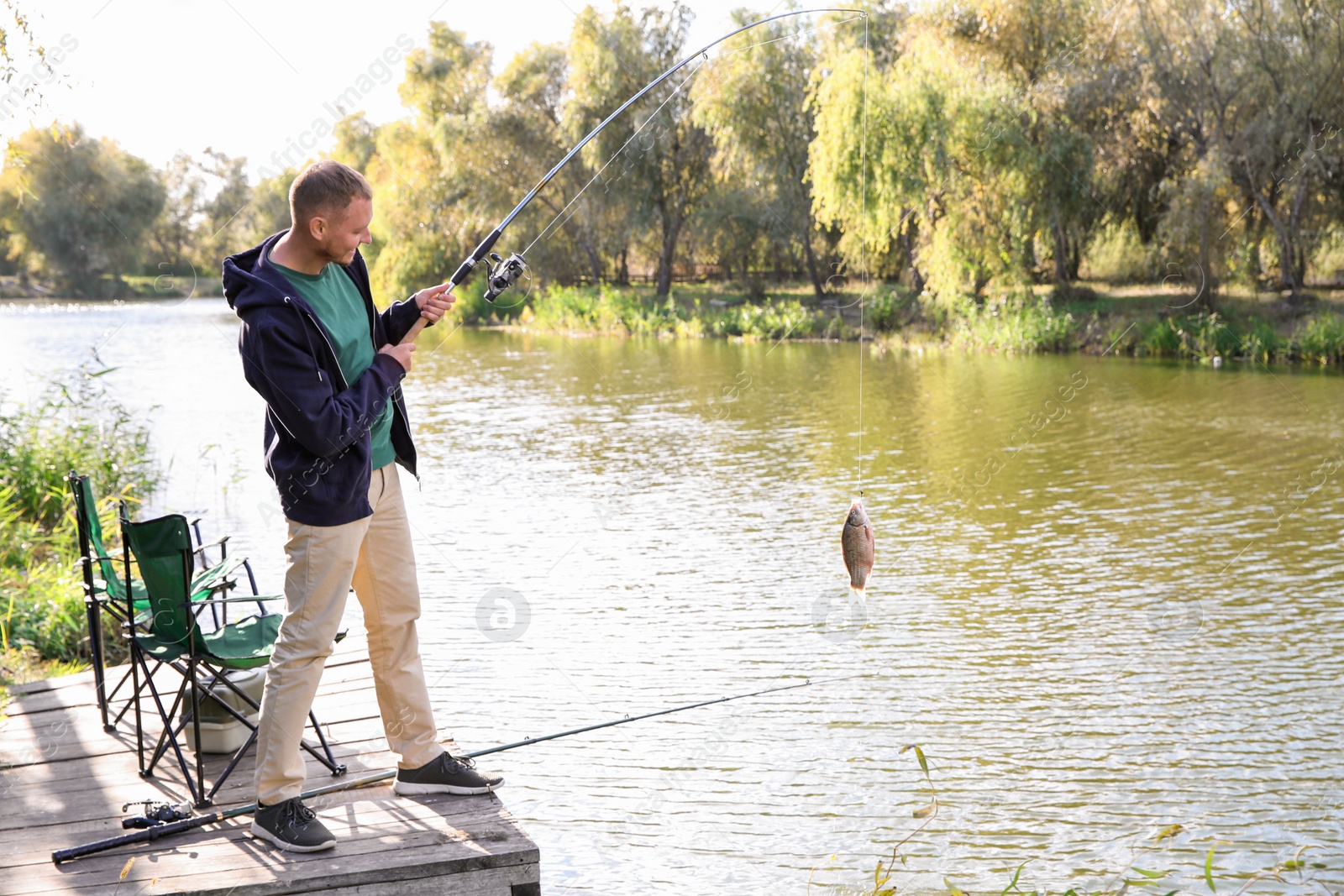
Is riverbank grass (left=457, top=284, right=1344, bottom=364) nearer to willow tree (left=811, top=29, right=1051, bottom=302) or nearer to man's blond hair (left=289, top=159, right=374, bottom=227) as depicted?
willow tree (left=811, top=29, right=1051, bottom=302)

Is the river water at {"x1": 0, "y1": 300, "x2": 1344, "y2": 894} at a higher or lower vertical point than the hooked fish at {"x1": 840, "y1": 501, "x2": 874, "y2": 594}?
lower

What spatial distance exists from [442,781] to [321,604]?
2.46 feet

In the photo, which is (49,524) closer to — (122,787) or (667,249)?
(122,787)

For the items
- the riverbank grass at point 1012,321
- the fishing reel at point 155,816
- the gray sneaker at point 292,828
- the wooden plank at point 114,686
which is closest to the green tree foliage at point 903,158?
the riverbank grass at point 1012,321

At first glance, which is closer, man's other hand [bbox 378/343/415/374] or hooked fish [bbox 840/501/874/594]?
man's other hand [bbox 378/343/415/374]

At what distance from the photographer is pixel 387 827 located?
330cm

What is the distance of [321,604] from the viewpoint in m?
3.12

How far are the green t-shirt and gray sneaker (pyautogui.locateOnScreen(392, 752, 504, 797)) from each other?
3.08 ft

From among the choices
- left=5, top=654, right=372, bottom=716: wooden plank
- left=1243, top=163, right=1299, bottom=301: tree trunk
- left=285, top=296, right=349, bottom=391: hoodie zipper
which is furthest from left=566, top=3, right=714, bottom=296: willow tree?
left=285, top=296, right=349, bottom=391: hoodie zipper

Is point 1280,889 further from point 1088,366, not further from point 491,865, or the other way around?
point 1088,366

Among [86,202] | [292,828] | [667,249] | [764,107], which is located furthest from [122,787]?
[86,202]

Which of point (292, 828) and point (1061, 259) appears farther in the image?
point (1061, 259)

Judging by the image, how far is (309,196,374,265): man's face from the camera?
299cm

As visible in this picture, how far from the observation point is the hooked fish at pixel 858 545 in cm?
416
